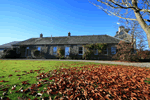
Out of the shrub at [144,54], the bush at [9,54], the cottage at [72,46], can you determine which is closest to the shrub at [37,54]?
the cottage at [72,46]

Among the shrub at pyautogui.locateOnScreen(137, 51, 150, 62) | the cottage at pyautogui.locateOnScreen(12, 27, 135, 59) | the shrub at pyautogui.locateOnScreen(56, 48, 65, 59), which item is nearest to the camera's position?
the shrub at pyautogui.locateOnScreen(137, 51, 150, 62)

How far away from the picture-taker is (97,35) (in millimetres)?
21672

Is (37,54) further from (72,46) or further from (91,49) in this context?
(91,49)

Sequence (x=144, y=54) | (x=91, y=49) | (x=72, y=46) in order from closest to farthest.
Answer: (x=144, y=54) < (x=91, y=49) < (x=72, y=46)

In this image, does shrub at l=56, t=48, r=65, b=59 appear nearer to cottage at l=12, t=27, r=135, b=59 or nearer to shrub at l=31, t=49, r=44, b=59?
cottage at l=12, t=27, r=135, b=59

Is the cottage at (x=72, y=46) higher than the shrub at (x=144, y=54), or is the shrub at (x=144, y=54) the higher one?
the cottage at (x=72, y=46)

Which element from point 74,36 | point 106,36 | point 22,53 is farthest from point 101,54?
point 22,53

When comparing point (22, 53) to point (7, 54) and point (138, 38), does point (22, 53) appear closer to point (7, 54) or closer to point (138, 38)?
point (7, 54)

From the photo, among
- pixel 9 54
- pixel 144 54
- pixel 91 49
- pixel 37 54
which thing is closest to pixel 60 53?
pixel 37 54

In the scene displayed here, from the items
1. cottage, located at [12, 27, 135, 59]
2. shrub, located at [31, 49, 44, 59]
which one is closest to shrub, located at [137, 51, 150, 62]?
cottage, located at [12, 27, 135, 59]

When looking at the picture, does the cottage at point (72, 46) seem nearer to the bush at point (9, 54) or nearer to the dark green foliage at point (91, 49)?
the dark green foliage at point (91, 49)

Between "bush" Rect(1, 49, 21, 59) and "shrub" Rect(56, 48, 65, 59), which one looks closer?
"bush" Rect(1, 49, 21, 59)

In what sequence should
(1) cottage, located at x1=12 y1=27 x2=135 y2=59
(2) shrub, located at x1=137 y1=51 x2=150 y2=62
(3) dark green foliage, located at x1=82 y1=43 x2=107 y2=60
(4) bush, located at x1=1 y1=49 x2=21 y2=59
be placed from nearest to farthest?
(2) shrub, located at x1=137 y1=51 x2=150 y2=62 < (3) dark green foliage, located at x1=82 y1=43 x2=107 y2=60 < (1) cottage, located at x1=12 y1=27 x2=135 y2=59 < (4) bush, located at x1=1 y1=49 x2=21 y2=59

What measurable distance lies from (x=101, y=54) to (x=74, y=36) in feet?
27.5
